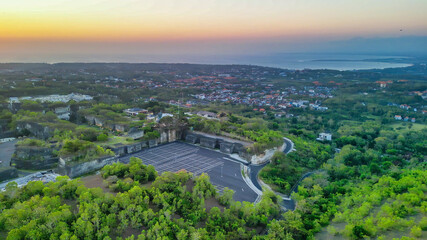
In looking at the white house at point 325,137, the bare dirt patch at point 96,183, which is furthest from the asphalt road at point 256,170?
the bare dirt patch at point 96,183

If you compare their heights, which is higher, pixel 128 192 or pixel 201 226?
pixel 128 192

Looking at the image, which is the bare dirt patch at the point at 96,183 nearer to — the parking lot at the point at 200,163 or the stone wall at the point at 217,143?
the parking lot at the point at 200,163

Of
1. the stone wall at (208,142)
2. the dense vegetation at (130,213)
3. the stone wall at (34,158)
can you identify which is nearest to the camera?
the dense vegetation at (130,213)

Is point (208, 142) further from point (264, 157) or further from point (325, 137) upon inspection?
point (325, 137)

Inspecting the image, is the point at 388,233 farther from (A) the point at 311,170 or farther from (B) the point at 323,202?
(A) the point at 311,170

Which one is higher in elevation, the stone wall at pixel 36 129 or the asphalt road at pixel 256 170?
the stone wall at pixel 36 129

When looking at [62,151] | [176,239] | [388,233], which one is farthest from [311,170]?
[62,151]
